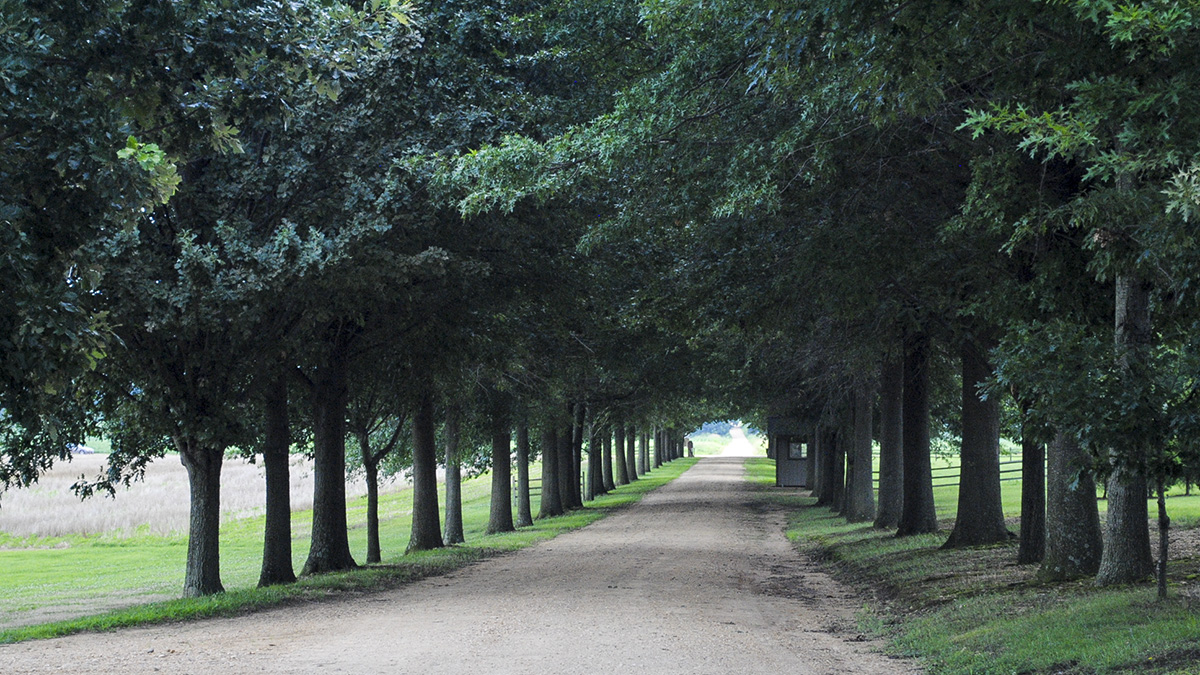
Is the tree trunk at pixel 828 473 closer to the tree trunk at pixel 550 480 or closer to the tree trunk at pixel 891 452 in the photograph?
the tree trunk at pixel 550 480

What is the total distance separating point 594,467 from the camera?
50906 mm

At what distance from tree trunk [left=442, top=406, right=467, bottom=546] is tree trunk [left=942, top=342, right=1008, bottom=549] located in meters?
12.7

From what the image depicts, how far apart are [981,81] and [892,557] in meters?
9.57

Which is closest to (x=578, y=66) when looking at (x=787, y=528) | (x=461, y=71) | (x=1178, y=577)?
(x=461, y=71)

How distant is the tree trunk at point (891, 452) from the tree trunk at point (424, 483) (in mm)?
10410

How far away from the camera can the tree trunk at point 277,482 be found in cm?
1909

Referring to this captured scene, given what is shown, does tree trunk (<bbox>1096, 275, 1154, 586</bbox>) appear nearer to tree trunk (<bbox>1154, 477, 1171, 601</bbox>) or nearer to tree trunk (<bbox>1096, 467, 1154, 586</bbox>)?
tree trunk (<bbox>1096, 467, 1154, 586</bbox>)

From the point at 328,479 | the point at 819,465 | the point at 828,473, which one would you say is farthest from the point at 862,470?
the point at 328,479

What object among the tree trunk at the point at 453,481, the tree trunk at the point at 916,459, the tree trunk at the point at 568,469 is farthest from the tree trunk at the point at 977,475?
the tree trunk at the point at 568,469

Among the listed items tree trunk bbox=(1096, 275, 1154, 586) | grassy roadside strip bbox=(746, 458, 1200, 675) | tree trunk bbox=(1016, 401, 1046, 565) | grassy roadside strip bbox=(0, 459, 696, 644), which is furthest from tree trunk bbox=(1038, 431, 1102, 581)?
grassy roadside strip bbox=(0, 459, 696, 644)

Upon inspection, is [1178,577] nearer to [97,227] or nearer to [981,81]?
[981,81]

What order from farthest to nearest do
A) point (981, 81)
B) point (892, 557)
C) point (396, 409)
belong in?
1. point (396, 409)
2. point (892, 557)
3. point (981, 81)

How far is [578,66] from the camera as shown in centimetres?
1722

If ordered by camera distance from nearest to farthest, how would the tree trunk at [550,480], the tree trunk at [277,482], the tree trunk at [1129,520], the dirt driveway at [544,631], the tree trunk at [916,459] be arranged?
the dirt driveway at [544,631]
the tree trunk at [1129,520]
the tree trunk at [277,482]
the tree trunk at [916,459]
the tree trunk at [550,480]
